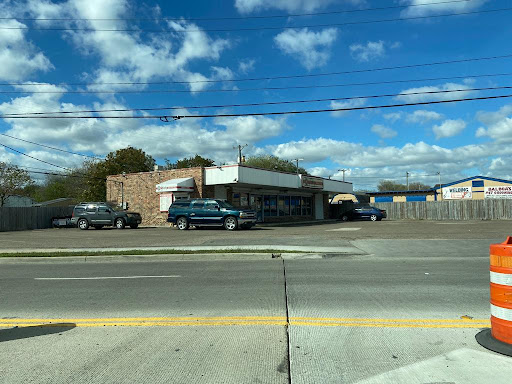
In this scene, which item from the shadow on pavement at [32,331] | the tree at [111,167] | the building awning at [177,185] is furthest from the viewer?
Answer: the tree at [111,167]

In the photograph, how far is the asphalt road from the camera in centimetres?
408

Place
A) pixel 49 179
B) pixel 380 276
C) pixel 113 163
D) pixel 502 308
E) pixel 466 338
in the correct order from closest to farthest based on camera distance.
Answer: pixel 502 308
pixel 466 338
pixel 380 276
pixel 113 163
pixel 49 179

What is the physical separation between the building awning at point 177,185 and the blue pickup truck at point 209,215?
2.66 m

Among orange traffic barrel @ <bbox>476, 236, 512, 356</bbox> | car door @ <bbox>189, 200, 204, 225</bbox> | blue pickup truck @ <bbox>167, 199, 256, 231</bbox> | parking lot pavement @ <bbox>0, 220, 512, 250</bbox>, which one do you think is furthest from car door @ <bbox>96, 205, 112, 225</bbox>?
orange traffic barrel @ <bbox>476, 236, 512, 356</bbox>

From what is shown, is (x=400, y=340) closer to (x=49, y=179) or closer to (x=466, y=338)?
(x=466, y=338)

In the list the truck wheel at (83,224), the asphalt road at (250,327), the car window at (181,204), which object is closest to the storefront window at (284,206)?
the car window at (181,204)

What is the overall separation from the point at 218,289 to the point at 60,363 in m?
3.98

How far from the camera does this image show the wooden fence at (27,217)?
105 ft

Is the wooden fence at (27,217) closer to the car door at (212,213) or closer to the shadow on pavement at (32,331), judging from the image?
the car door at (212,213)

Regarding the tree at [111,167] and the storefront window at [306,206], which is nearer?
the storefront window at [306,206]

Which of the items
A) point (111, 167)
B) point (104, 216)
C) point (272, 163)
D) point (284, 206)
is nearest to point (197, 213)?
point (104, 216)

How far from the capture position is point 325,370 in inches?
162

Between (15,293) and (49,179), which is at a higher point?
(49,179)

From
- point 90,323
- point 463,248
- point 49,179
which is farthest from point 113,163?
point 90,323
